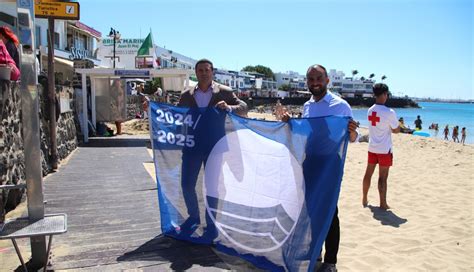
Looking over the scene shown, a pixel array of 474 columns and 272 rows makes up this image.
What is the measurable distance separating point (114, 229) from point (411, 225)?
374 cm

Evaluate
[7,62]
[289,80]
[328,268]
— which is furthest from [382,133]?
[289,80]

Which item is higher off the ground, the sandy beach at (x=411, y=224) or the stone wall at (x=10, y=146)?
the stone wall at (x=10, y=146)

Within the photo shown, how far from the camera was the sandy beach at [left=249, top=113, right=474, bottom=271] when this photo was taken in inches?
148

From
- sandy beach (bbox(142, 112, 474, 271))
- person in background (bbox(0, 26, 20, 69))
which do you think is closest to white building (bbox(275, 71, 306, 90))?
sandy beach (bbox(142, 112, 474, 271))

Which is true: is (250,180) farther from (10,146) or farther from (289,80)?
(289,80)

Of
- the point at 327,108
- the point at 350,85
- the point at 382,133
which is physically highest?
the point at 350,85

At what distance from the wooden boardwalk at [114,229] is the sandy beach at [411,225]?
1.51m

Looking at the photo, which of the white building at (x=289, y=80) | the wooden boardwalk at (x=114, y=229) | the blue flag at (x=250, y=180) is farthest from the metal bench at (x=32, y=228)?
the white building at (x=289, y=80)

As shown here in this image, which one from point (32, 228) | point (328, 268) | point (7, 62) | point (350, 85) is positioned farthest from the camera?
point (350, 85)

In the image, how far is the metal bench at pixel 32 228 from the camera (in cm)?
270

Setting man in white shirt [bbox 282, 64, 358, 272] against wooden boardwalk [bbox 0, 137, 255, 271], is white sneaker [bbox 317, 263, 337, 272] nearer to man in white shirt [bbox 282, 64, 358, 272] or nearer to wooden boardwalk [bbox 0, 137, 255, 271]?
man in white shirt [bbox 282, 64, 358, 272]

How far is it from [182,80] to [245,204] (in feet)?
→ 34.0

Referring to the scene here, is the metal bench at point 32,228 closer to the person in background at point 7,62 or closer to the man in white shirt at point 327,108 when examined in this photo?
the man in white shirt at point 327,108

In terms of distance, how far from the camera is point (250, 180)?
347cm
